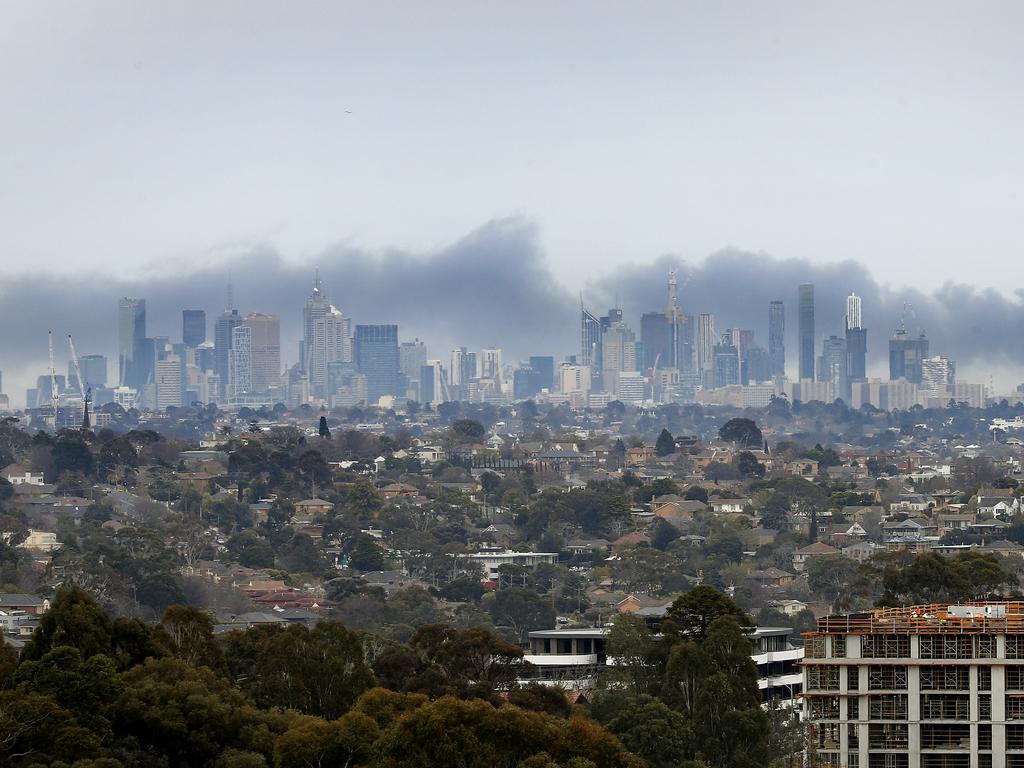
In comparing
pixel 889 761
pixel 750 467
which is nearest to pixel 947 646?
pixel 889 761

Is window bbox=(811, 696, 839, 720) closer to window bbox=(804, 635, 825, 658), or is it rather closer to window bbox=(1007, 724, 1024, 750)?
window bbox=(804, 635, 825, 658)

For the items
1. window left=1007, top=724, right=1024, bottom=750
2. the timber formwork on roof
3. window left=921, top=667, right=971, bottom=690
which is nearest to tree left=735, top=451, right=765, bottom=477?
the timber formwork on roof

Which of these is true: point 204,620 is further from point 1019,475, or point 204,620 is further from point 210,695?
point 1019,475

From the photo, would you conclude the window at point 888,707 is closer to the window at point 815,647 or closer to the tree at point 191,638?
the window at point 815,647

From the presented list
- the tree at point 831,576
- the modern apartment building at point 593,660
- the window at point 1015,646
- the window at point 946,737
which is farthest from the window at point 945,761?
the tree at point 831,576

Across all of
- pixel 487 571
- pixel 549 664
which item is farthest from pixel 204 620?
pixel 487 571

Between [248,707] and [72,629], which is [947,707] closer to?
[248,707]
